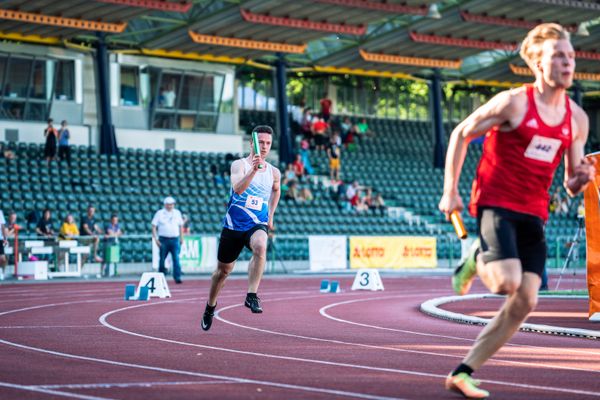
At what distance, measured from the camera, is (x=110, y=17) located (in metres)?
40.1

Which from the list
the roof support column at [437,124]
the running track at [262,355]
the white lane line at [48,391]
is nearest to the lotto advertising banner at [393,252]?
the roof support column at [437,124]

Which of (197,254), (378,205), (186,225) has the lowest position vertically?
(197,254)

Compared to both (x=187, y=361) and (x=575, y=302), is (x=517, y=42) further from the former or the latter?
(x=187, y=361)

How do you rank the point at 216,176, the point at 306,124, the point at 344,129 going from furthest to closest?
1. the point at 344,129
2. the point at 306,124
3. the point at 216,176

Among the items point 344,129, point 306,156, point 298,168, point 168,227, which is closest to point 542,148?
point 168,227

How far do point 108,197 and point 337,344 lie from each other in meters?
26.8

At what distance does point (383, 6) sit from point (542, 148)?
112 ft

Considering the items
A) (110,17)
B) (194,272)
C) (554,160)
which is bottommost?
(194,272)

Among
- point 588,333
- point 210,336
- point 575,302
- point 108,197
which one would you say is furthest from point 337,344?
point 108,197

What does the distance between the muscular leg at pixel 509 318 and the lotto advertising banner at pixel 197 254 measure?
89.7 ft

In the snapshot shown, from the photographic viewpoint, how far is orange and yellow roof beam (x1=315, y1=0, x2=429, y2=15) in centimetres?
4029

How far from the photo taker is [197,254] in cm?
3591

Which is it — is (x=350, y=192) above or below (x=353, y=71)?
below

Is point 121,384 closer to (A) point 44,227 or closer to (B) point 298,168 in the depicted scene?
(A) point 44,227
